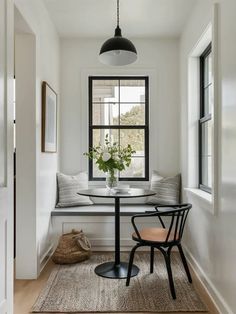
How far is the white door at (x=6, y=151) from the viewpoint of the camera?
6.00 ft

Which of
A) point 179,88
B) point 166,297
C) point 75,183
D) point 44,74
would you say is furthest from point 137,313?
point 179,88

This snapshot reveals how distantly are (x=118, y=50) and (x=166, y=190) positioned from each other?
6.38 ft

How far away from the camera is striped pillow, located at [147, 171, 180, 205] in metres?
3.81

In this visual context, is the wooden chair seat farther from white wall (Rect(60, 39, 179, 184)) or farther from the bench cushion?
white wall (Rect(60, 39, 179, 184))

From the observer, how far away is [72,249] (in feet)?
10.6

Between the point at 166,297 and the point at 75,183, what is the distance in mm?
1883

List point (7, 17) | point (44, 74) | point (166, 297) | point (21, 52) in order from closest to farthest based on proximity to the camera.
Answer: point (7, 17)
point (166, 297)
point (21, 52)
point (44, 74)

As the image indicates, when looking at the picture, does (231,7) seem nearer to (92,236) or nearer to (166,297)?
(166,297)

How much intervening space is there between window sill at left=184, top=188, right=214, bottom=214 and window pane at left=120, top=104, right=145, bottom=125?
127 cm

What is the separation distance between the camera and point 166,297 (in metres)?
2.49

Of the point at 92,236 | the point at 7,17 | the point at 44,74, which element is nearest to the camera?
the point at 7,17

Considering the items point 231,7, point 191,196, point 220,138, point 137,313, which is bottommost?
point 137,313

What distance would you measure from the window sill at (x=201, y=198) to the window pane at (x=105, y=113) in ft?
4.88

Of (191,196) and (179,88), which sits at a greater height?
(179,88)
